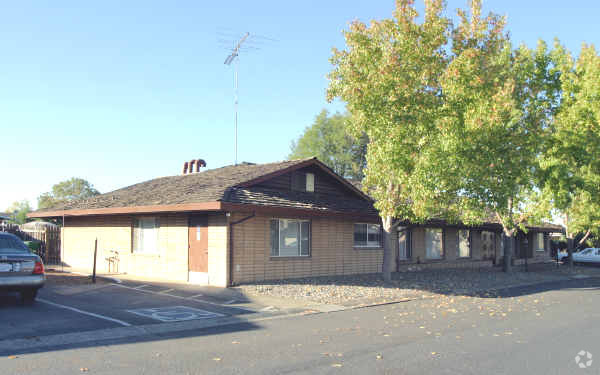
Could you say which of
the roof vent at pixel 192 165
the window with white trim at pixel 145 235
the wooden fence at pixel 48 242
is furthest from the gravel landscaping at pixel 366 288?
the wooden fence at pixel 48 242

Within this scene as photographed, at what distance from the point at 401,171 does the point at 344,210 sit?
11.4 feet

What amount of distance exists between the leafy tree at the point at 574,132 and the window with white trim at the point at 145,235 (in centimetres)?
1787

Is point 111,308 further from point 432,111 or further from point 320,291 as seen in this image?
Answer: point 432,111

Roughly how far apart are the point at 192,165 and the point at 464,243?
16526 mm

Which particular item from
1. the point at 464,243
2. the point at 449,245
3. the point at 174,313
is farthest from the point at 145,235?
the point at 464,243

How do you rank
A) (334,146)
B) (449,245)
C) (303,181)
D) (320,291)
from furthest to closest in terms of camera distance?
(334,146)
(449,245)
(303,181)
(320,291)

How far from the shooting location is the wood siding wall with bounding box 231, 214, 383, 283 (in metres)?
16.1

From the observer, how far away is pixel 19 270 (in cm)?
1078

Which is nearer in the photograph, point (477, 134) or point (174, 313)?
point (174, 313)

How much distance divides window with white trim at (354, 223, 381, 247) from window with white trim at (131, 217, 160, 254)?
27.1ft

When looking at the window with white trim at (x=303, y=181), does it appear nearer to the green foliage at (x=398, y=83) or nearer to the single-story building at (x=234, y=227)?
the single-story building at (x=234, y=227)

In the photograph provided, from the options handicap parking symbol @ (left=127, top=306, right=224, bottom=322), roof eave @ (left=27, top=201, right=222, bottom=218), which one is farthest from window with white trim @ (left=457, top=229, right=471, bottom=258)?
handicap parking symbol @ (left=127, top=306, right=224, bottom=322)

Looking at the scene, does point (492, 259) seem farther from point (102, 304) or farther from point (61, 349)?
point (61, 349)

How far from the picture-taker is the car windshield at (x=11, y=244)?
11387 mm
